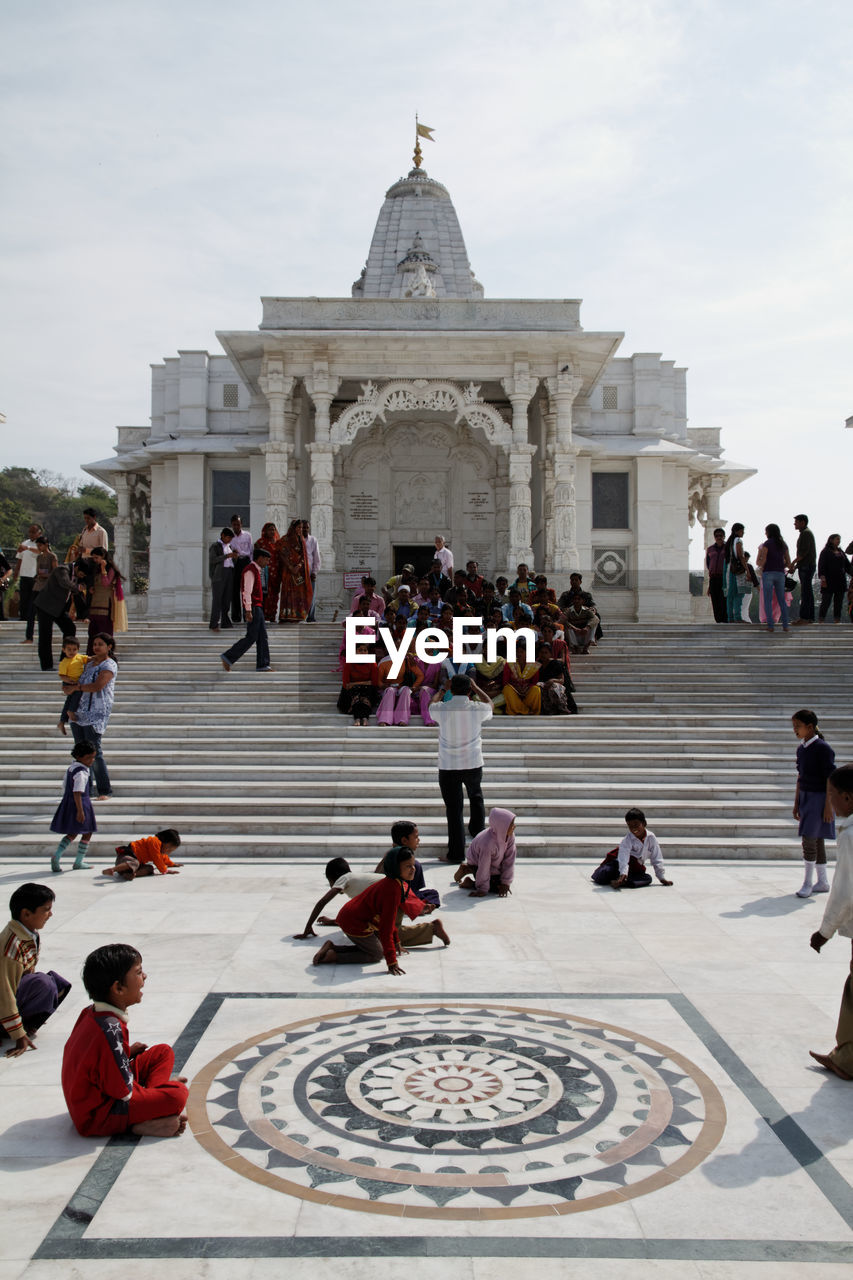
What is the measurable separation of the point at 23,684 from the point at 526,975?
10.3 meters

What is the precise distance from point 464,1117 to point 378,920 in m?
2.07

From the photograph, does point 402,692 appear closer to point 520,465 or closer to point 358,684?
point 358,684

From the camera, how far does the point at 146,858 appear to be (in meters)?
8.78

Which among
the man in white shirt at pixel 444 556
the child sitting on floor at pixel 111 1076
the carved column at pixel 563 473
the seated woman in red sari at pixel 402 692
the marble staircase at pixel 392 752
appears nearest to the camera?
the child sitting on floor at pixel 111 1076

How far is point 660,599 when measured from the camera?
81.3 ft

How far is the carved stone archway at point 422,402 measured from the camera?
2195 cm

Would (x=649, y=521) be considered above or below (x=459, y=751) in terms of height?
above

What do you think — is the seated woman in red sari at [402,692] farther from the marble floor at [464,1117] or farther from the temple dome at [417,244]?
the temple dome at [417,244]

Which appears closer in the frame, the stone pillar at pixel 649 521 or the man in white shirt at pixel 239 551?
the man in white shirt at pixel 239 551

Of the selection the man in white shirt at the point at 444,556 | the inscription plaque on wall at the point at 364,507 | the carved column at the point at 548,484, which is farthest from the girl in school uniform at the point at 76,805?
the inscription plaque on wall at the point at 364,507

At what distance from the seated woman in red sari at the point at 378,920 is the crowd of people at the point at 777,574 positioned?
1202 centimetres

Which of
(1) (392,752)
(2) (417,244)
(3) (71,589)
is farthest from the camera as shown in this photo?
(2) (417,244)

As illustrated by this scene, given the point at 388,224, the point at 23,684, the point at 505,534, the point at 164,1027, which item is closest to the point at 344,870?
the point at 164,1027

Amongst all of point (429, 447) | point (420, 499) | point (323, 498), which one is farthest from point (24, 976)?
point (429, 447)
